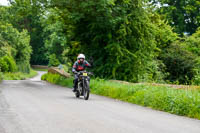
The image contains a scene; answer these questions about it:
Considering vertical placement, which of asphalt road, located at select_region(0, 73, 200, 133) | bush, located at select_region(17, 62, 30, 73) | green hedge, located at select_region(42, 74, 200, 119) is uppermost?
bush, located at select_region(17, 62, 30, 73)

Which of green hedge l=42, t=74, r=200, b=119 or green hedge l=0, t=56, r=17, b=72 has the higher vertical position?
green hedge l=0, t=56, r=17, b=72

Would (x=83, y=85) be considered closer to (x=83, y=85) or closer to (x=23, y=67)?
(x=83, y=85)

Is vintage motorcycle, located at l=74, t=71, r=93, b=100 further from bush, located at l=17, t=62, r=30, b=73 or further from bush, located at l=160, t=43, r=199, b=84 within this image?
bush, located at l=17, t=62, r=30, b=73

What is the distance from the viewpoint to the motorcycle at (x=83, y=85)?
49.3 feet

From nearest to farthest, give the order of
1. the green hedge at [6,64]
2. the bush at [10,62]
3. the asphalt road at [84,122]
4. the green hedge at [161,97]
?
1. the asphalt road at [84,122]
2. the green hedge at [161,97]
3. the green hedge at [6,64]
4. the bush at [10,62]

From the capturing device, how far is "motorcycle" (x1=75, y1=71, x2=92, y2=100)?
15.0 meters

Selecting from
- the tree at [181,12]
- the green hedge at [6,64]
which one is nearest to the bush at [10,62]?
the green hedge at [6,64]

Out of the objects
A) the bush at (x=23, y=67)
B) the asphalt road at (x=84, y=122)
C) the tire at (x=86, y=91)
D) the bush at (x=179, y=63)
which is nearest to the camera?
the asphalt road at (x=84, y=122)

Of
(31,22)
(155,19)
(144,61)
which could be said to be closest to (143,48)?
(144,61)

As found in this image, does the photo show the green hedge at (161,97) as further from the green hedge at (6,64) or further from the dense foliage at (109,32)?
the green hedge at (6,64)

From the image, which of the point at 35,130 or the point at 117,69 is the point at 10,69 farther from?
the point at 35,130

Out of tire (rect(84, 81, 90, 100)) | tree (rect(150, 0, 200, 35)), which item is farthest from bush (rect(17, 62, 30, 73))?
tire (rect(84, 81, 90, 100))

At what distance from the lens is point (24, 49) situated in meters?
62.2

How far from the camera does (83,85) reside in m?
15.4
